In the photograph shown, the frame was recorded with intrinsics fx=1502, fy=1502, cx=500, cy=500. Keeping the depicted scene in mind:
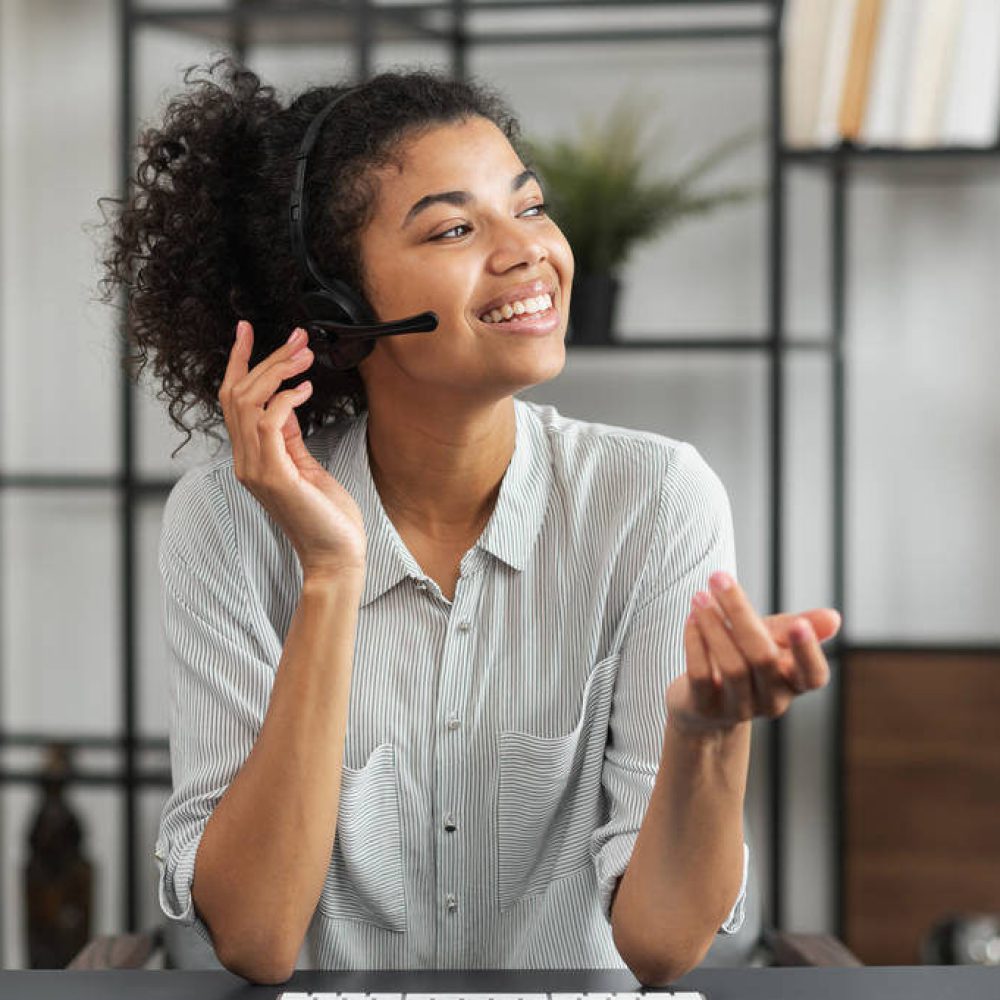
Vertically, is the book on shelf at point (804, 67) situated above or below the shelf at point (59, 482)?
above

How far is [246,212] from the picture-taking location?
1.55 m

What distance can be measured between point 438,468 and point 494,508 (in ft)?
0.23

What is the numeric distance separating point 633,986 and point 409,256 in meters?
0.68

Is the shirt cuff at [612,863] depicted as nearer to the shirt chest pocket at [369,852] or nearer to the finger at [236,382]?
the shirt chest pocket at [369,852]

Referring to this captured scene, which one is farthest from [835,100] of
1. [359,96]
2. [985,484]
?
[359,96]

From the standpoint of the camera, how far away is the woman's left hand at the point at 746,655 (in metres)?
1.01

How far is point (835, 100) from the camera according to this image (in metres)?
2.58

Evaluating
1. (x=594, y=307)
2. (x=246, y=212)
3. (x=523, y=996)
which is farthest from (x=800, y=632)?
(x=594, y=307)

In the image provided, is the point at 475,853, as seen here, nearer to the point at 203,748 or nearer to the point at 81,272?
the point at 203,748

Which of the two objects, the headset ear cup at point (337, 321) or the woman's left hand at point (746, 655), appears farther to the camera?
the headset ear cup at point (337, 321)

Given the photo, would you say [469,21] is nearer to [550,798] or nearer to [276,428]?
[276,428]

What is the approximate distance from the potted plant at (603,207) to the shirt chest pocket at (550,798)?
50.1 inches

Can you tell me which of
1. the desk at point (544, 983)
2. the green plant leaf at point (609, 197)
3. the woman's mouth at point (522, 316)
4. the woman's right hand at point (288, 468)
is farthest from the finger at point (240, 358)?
the green plant leaf at point (609, 197)

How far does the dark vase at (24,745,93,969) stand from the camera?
108 inches
